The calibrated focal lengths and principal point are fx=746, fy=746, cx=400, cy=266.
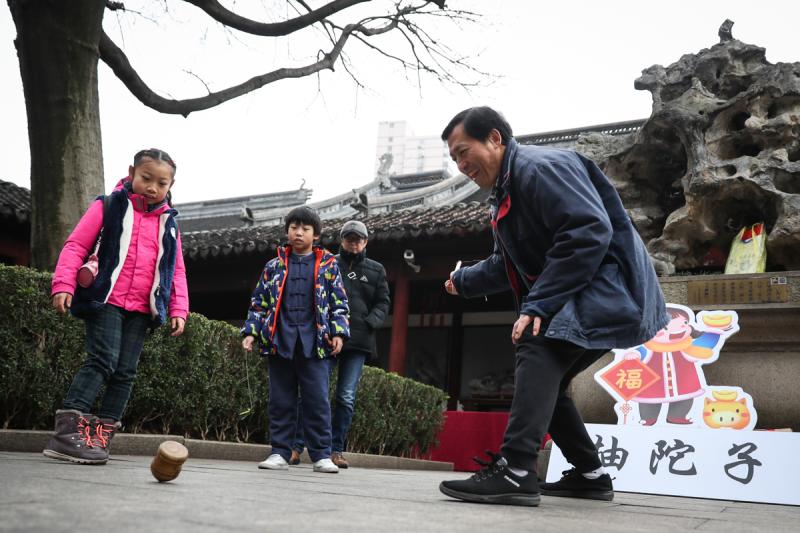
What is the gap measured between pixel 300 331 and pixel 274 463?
778 millimetres

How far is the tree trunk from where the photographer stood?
588cm

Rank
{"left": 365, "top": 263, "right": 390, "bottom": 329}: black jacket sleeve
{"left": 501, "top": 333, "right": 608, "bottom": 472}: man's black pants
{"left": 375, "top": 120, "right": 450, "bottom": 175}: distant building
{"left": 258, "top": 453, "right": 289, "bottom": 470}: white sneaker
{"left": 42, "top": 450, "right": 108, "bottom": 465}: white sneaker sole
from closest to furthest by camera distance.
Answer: {"left": 501, "top": 333, "right": 608, "bottom": 472}: man's black pants, {"left": 42, "top": 450, "right": 108, "bottom": 465}: white sneaker sole, {"left": 258, "top": 453, "right": 289, "bottom": 470}: white sneaker, {"left": 365, "top": 263, "right": 390, "bottom": 329}: black jacket sleeve, {"left": 375, "top": 120, "right": 450, "bottom": 175}: distant building

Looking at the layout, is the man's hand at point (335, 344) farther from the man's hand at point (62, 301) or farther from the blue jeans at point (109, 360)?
the man's hand at point (62, 301)

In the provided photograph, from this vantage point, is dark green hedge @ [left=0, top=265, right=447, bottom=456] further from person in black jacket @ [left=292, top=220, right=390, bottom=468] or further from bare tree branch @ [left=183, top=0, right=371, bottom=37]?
bare tree branch @ [left=183, top=0, right=371, bottom=37]

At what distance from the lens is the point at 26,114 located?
613 cm

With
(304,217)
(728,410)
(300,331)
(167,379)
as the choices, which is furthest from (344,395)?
(728,410)

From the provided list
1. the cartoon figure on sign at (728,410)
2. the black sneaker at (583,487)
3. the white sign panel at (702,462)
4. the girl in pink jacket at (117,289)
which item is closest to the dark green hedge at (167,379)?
the girl in pink jacket at (117,289)

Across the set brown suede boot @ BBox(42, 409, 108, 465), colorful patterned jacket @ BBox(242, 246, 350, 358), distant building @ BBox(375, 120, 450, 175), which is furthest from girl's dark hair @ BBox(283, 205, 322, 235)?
distant building @ BBox(375, 120, 450, 175)

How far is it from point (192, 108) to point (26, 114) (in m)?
1.61

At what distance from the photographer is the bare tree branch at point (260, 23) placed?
24.8 feet

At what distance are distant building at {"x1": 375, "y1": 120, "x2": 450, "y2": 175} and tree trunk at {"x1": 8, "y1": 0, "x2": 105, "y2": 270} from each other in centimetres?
7266

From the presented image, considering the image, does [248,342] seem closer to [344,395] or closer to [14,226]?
[344,395]

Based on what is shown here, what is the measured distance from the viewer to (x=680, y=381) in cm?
456

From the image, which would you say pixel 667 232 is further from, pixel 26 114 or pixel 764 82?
pixel 26 114
